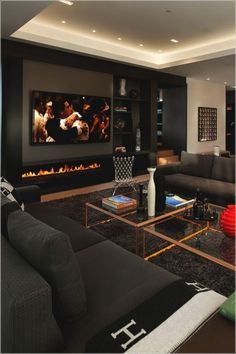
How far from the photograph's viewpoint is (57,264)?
1.08 m

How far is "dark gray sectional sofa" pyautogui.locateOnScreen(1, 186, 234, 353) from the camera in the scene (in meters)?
0.97

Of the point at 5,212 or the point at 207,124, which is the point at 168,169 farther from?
the point at 207,124

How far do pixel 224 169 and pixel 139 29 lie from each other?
2670 millimetres

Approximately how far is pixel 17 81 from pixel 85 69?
4.55ft

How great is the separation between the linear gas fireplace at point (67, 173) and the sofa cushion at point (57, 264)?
11.0 ft

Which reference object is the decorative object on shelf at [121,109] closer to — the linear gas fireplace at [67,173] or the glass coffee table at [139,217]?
the linear gas fireplace at [67,173]

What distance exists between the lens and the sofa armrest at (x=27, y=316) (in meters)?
0.94

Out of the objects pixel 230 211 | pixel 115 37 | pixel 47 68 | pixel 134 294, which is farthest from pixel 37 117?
pixel 134 294

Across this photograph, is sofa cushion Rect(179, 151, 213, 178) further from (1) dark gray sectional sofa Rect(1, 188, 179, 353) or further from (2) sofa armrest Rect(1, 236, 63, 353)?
(2) sofa armrest Rect(1, 236, 63, 353)

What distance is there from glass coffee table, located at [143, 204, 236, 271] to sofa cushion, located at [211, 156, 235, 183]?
1337mm

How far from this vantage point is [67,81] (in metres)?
5.03

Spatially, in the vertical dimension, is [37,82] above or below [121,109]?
above

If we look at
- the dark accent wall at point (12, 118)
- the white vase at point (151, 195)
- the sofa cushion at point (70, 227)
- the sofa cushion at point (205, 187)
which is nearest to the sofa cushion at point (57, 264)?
the sofa cushion at point (70, 227)

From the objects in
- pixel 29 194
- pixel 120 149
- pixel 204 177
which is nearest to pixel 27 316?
pixel 29 194
